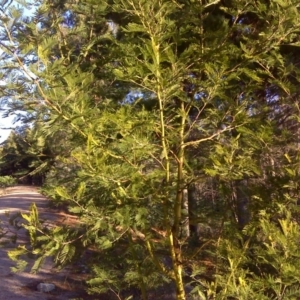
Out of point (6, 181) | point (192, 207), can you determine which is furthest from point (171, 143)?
point (6, 181)

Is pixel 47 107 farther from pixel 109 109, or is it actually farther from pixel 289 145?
pixel 289 145

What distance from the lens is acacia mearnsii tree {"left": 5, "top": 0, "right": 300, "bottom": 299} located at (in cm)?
320

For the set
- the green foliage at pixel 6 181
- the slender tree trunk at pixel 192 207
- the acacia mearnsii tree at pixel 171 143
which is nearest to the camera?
the acacia mearnsii tree at pixel 171 143

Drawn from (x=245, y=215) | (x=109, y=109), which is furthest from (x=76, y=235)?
(x=245, y=215)

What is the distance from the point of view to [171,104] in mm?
3896

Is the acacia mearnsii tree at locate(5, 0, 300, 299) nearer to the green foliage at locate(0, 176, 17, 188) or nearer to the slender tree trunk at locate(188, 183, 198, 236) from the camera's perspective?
the slender tree trunk at locate(188, 183, 198, 236)

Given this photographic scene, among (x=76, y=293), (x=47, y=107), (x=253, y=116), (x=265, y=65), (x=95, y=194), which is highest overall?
(x=265, y=65)

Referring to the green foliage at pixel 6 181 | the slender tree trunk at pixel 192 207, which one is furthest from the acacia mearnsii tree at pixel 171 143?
the green foliage at pixel 6 181

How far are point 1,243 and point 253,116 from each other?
2.07m

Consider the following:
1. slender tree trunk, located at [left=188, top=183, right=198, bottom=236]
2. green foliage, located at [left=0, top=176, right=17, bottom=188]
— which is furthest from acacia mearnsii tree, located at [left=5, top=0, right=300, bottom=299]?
green foliage, located at [left=0, top=176, right=17, bottom=188]

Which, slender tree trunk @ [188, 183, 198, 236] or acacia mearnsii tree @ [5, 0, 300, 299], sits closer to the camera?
acacia mearnsii tree @ [5, 0, 300, 299]

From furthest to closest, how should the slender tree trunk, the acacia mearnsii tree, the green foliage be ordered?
the green foliage → the slender tree trunk → the acacia mearnsii tree

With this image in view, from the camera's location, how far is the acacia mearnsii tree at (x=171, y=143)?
320 centimetres

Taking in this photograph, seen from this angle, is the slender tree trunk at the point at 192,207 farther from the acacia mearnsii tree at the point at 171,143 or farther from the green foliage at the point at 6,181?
the green foliage at the point at 6,181
